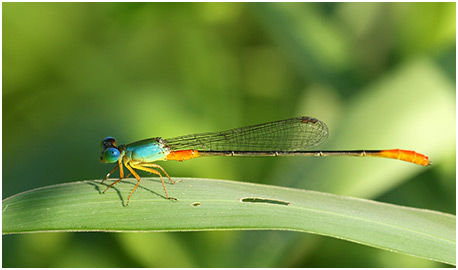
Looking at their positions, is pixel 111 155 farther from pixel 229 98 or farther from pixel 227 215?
pixel 229 98

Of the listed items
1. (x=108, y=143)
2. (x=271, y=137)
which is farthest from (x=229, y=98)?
(x=108, y=143)

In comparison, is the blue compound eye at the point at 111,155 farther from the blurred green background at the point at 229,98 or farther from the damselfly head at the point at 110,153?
the blurred green background at the point at 229,98

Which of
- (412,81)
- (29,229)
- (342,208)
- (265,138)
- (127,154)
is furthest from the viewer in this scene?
(265,138)

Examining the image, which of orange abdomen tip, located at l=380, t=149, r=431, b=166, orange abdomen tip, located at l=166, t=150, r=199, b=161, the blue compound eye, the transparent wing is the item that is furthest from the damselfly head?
orange abdomen tip, located at l=380, t=149, r=431, b=166

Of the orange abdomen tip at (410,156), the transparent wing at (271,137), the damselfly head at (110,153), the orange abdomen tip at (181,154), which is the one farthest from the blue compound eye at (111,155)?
the orange abdomen tip at (410,156)

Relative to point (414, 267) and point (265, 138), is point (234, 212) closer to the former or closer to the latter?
point (265, 138)

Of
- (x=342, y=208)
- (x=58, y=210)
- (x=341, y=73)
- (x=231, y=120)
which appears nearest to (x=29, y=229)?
(x=58, y=210)
